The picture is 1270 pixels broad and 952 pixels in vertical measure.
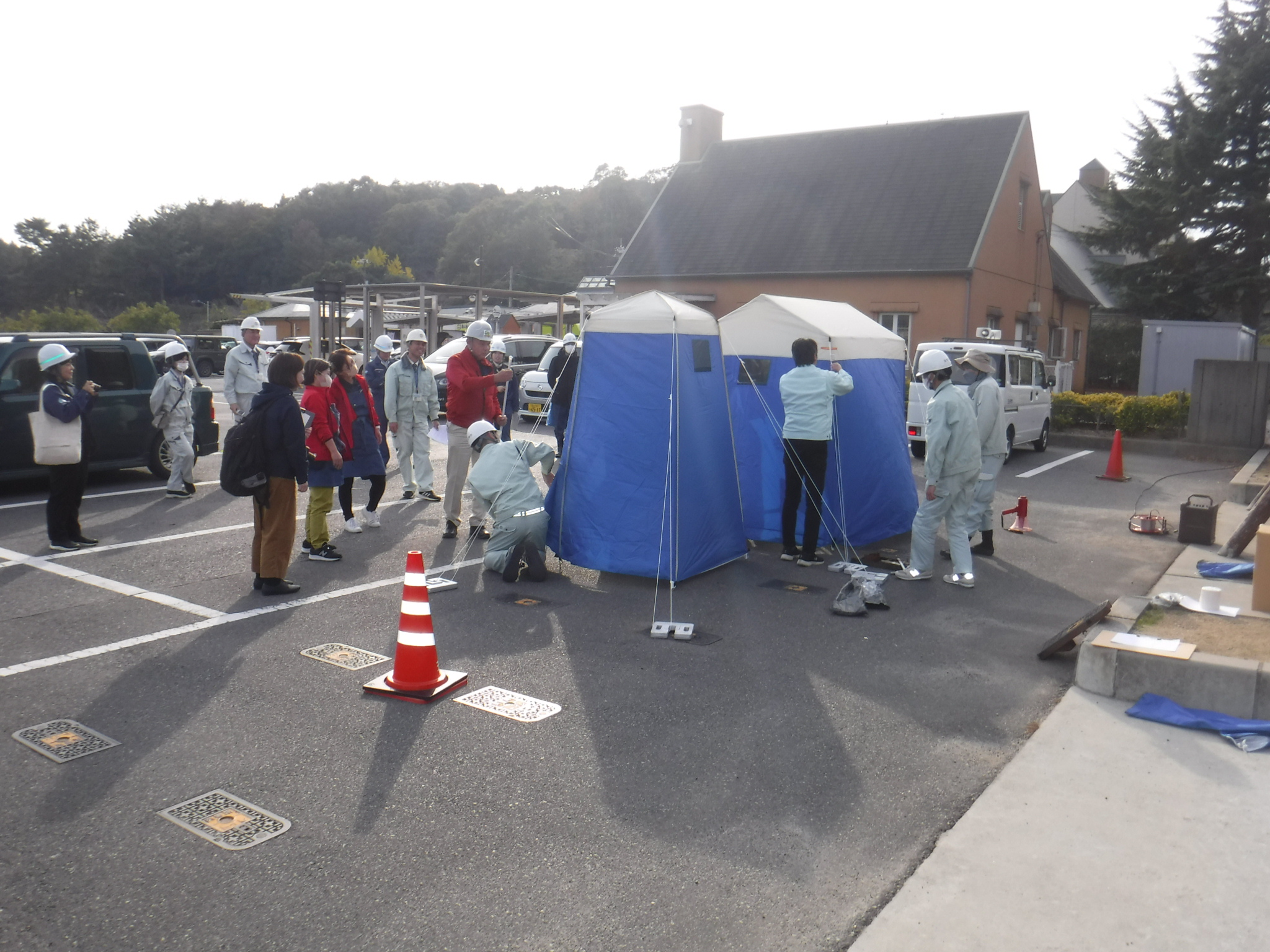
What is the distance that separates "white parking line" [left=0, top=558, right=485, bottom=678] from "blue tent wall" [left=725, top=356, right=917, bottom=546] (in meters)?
2.84

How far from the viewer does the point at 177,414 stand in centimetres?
1092

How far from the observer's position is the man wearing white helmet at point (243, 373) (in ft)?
37.5

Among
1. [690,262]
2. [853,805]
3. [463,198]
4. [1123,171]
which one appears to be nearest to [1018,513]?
[853,805]

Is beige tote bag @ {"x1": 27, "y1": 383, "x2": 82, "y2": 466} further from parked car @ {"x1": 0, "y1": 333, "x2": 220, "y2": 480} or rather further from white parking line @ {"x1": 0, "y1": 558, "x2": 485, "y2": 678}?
parked car @ {"x1": 0, "y1": 333, "x2": 220, "y2": 480}

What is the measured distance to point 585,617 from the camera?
266 inches

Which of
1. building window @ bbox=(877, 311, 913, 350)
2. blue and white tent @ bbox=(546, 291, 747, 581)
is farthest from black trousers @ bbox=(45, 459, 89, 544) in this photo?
building window @ bbox=(877, 311, 913, 350)

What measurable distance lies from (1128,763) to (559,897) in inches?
109

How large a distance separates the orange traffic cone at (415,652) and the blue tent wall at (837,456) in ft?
14.3

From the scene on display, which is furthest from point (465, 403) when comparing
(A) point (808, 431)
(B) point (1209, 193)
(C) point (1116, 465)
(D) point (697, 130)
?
(B) point (1209, 193)

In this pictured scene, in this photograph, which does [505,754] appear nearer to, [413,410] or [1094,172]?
[413,410]

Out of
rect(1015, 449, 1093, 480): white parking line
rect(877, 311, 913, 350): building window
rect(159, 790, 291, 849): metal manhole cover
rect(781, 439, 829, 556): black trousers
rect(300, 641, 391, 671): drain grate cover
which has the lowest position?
rect(159, 790, 291, 849): metal manhole cover

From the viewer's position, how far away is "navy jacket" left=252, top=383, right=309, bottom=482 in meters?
6.95

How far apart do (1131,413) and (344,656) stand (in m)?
16.8

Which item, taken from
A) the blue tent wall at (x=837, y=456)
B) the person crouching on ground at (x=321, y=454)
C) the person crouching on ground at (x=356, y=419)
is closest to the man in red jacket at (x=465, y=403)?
the person crouching on ground at (x=356, y=419)
